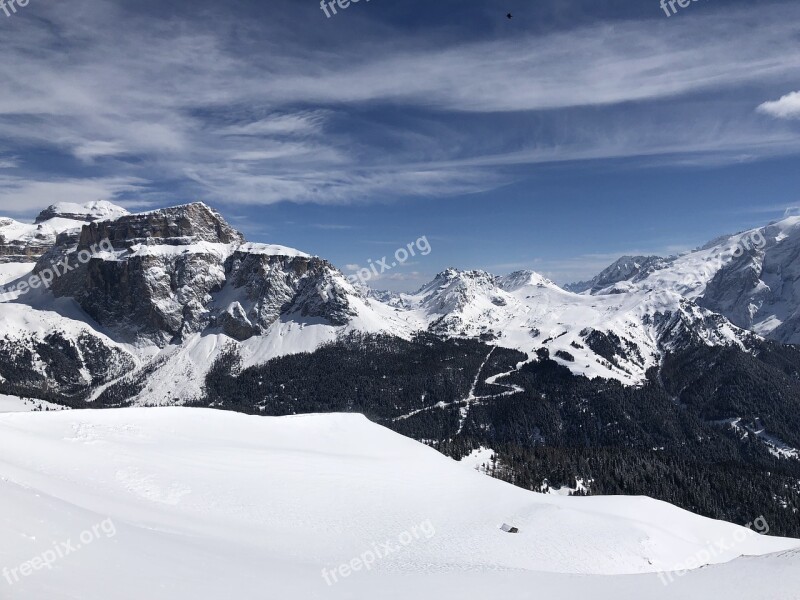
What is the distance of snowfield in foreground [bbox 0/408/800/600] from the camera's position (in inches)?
1005

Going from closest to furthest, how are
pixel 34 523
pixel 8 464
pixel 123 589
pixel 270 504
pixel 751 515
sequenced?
Result: pixel 123 589, pixel 34 523, pixel 8 464, pixel 270 504, pixel 751 515

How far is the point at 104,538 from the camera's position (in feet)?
88.3

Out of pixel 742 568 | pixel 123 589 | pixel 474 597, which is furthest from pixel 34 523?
pixel 742 568

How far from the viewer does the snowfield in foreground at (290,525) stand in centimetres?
2553

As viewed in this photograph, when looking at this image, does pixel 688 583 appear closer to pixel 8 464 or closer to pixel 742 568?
pixel 742 568

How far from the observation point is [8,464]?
33.4m

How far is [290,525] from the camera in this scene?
41500mm

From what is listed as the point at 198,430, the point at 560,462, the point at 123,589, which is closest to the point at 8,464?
the point at 123,589

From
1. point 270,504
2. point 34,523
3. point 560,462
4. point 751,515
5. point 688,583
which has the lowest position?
point 751,515

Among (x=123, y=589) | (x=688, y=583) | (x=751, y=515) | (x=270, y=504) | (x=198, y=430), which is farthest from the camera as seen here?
(x=751, y=515)

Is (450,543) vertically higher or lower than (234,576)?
lower

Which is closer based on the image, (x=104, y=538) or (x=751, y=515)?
(x=104, y=538)

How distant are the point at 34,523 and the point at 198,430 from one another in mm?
Result: 35930

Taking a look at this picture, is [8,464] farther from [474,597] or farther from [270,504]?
[474,597]
